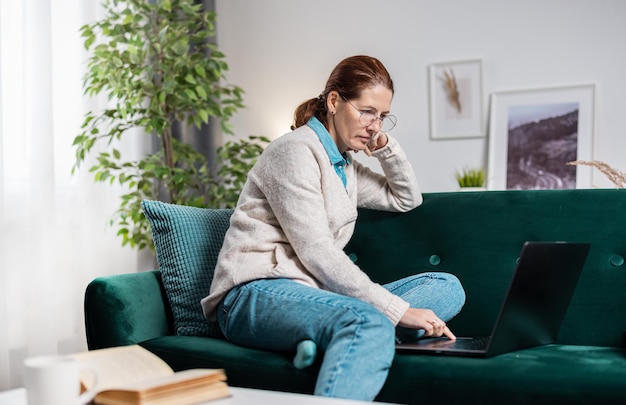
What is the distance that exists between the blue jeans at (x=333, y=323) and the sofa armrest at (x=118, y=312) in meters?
0.22

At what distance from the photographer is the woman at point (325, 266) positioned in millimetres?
1627

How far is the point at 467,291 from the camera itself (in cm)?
216

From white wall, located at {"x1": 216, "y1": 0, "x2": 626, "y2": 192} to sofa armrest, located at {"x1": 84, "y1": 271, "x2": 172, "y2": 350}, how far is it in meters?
2.41

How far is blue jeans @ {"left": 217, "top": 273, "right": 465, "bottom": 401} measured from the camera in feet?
5.09

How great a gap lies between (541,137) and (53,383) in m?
3.39

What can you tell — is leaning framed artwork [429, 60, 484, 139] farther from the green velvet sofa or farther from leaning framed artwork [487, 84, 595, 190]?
the green velvet sofa

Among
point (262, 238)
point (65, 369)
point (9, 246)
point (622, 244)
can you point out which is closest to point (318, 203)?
point (262, 238)

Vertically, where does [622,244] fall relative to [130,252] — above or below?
above

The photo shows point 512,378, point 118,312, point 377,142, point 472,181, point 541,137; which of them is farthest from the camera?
point 541,137

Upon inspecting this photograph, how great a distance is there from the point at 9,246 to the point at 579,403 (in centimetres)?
242

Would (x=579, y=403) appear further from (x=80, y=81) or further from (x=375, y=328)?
(x=80, y=81)

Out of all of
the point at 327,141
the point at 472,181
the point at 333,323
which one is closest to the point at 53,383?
the point at 333,323

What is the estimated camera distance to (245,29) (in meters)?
4.69

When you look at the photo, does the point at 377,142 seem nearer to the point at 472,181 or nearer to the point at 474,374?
the point at 474,374
